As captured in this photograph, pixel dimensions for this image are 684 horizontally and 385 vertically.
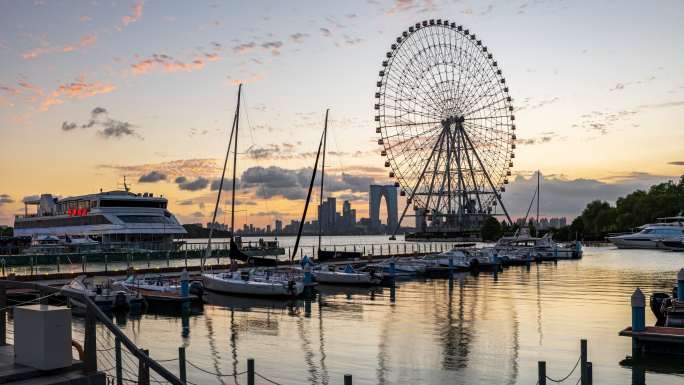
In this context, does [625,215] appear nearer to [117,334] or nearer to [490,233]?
[490,233]

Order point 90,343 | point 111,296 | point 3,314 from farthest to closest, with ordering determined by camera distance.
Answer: point 111,296 < point 3,314 < point 90,343

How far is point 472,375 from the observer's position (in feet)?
68.8

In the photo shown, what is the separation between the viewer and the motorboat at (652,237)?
12125cm

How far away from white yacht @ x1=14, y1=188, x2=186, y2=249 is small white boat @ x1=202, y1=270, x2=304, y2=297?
5518 centimetres

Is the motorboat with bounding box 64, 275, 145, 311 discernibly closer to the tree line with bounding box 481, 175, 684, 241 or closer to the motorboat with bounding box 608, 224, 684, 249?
the motorboat with bounding box 608, 224, 684, 249

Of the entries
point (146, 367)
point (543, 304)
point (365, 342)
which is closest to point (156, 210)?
point (543, 304)

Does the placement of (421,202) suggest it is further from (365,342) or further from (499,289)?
(365,342)

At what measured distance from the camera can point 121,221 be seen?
329ft

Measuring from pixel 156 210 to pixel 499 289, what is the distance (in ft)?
225

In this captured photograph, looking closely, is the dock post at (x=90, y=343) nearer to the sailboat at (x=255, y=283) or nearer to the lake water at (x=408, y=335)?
the lake water at (x=408, y=335)

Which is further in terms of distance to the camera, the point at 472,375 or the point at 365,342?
the point at 365,342

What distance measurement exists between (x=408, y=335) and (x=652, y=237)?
366 feet

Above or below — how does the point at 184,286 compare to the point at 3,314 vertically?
below

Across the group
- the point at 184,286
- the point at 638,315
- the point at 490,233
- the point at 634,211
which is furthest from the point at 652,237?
the point at 638,315
